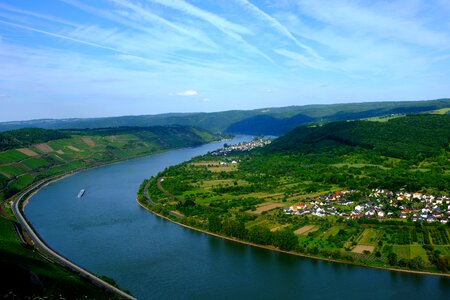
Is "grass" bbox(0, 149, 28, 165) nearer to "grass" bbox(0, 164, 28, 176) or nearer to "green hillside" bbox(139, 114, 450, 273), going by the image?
"grass" bbox(0, 164, 28, 176)

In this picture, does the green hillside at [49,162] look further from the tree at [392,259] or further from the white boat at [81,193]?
the tree at [392,259]

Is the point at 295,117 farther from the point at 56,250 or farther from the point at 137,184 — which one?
the point at 56,250

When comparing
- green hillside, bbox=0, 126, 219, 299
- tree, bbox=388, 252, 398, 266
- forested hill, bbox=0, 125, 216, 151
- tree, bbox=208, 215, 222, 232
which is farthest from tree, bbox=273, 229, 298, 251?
forested hill, bbox=0, 125, 216, 151

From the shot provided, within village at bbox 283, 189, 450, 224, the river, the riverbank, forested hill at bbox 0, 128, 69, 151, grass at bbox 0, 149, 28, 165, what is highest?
forested hill at bbox 0, 128, 69, 151

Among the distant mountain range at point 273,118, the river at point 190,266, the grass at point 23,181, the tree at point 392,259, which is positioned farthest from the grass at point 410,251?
the distant mountain range at point 273,118

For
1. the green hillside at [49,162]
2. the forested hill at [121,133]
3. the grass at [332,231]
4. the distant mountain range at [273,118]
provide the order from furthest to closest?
1. the distant mountain range at [273,118]
2. the forested hill at [121,133]
3. the grass at [332,231]
4. the green hillside at [49,162]
